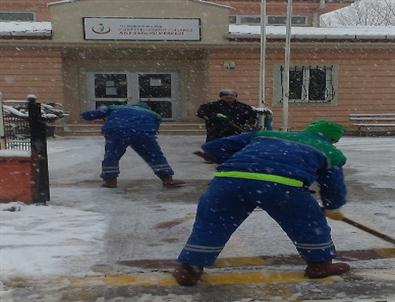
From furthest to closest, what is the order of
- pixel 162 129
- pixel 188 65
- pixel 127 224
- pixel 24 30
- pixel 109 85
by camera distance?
pixel 188 65
pixel 109 85
pixel 162 129
pixel 24 30
pixel 127 224

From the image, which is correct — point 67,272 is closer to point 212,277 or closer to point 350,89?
point 212,277

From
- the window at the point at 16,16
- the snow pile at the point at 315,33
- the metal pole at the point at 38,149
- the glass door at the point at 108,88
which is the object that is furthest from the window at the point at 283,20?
the metal pole at the point at 38,149

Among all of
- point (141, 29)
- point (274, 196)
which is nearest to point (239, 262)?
point (274, 196)

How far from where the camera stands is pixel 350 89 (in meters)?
14.7

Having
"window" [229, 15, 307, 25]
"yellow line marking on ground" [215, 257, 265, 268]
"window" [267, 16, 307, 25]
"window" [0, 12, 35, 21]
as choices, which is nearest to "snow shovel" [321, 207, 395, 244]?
"yellow line marking on ground" [215, 257, 265, 268]

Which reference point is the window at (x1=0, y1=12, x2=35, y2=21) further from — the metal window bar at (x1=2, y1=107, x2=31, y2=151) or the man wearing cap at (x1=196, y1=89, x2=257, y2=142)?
the metal window bar at (x1=2, y1=107, x2=31, y2=151)

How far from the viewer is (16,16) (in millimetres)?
19375

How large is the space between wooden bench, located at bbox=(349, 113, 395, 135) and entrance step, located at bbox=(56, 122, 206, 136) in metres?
4.78

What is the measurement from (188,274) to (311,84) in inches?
485

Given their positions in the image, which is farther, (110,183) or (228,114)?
(228,114)

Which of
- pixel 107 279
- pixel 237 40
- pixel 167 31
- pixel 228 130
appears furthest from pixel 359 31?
pixel 107 279

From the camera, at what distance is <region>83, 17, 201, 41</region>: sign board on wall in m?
13.2

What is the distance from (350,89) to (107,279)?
12.8 m

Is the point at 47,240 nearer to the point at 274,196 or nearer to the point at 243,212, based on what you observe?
the point at 243,212
